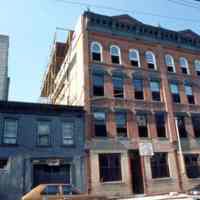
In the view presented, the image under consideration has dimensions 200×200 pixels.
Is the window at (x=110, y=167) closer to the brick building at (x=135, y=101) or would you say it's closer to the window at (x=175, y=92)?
the brick building at (x=135, y=101)

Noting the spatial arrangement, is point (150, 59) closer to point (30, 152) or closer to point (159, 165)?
point (159, 165)

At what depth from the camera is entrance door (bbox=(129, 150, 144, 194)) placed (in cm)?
1991

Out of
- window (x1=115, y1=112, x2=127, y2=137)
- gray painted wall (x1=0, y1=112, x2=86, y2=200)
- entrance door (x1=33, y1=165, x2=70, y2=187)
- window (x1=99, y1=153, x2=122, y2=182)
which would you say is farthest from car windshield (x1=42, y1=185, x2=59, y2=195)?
window (x1=115, y1=112, x2=127, y2=137)

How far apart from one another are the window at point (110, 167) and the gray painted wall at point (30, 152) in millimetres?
1672

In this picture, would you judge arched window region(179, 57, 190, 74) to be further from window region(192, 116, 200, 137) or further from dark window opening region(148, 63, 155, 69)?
window region(192, 116, 200, 137)

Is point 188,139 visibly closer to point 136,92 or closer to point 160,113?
point 160,113

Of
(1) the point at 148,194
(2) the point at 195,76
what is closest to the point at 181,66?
(2) the point at 195,76

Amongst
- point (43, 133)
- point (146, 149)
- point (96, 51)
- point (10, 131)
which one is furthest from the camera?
point (96, 51)

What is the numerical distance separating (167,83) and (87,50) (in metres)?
8.88

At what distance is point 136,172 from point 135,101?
636 cm

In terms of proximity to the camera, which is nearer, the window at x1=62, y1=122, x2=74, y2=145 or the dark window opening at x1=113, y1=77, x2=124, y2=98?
the window at x1=62, y1=122, x2=74, y2=145

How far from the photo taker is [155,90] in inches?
928

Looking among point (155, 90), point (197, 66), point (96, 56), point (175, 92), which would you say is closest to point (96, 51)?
point (96, 56)

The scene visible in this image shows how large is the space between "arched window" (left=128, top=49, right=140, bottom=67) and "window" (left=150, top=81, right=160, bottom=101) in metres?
2.47
